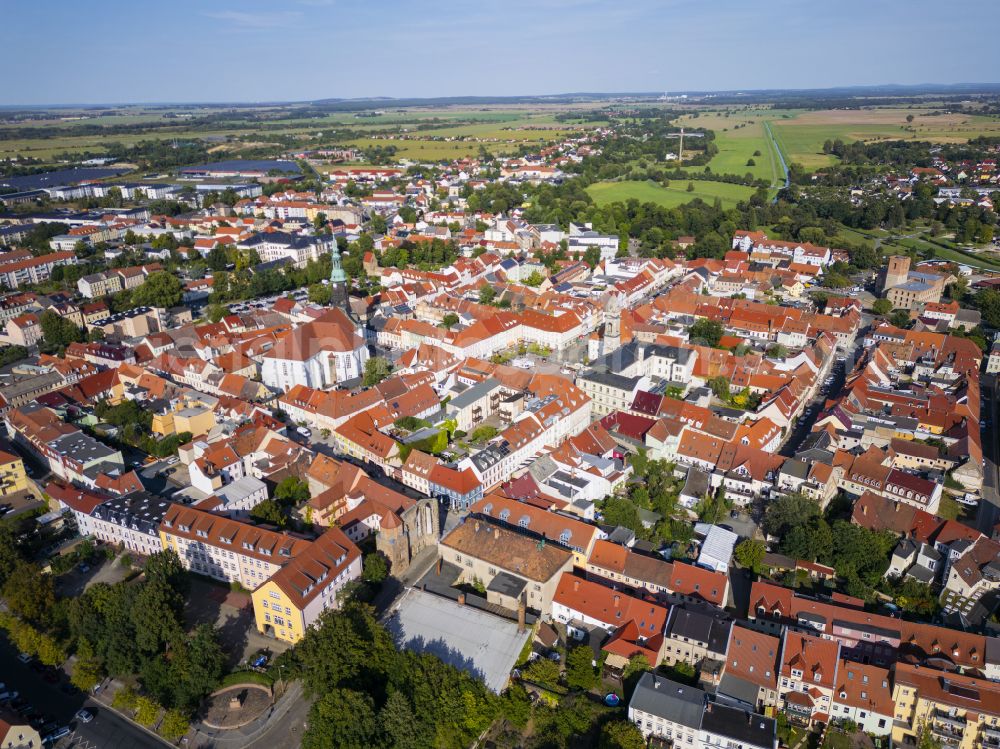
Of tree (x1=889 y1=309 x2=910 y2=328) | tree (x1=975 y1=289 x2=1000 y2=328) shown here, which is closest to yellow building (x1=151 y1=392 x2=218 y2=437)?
tree (x1=889 y1=309 x2=910 y2=328)

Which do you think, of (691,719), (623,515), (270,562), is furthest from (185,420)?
(691,719)

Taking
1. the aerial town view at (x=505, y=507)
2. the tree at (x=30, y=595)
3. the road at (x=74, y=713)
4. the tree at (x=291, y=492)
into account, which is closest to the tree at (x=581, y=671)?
the aerial town view at (x=505, y=507)

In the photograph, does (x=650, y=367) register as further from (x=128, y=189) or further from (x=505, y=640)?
(x=128, y=189)

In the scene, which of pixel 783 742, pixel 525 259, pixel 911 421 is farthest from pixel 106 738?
pixel 525 259

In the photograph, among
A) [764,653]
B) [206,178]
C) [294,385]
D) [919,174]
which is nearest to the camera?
[764,653]

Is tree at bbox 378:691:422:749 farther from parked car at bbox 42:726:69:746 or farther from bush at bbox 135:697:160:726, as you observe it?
parked car at bbox 42:726:69:746

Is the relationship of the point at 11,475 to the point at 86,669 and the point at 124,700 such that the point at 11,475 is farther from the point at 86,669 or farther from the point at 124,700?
the point at 124,700
